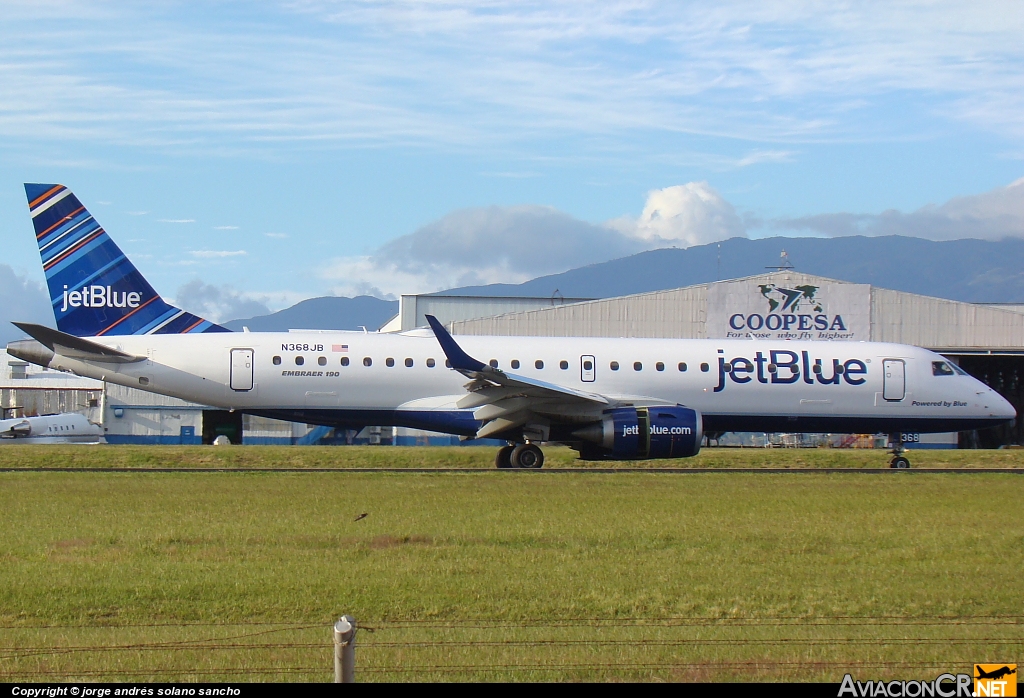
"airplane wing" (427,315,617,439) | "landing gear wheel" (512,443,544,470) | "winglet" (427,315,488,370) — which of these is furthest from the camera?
"landing gear wheel" (512,443,544,470)

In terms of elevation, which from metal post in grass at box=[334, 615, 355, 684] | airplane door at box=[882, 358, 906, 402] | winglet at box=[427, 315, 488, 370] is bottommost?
metal post in grass at box=[334, 615, 355, 684]

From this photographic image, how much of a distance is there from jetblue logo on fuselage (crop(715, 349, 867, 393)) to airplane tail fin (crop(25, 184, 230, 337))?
12.9m

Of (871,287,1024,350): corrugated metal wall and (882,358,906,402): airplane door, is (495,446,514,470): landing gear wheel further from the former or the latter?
(871,287,1024,350): corrugated metal wall

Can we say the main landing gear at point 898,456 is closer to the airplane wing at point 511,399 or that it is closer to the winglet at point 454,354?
the airplane wing at point 511,399

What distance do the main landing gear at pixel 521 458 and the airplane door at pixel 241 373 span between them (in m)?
6.15

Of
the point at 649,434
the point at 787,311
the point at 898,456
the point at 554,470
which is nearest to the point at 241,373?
the point at 554,470

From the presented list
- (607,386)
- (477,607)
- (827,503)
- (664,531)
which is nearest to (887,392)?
(607,386)

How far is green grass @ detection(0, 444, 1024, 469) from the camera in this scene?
81.3 ft

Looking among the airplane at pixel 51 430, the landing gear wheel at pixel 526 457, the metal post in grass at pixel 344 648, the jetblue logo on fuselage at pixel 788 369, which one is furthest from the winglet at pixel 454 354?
the airplane at pixel 51 430

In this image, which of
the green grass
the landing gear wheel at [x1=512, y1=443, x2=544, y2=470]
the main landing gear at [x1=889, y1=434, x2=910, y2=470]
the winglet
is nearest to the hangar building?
the green grass

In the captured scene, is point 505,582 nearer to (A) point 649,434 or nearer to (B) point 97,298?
(A) point 649,434

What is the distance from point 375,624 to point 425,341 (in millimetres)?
17928

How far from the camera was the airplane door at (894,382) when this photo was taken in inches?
1080

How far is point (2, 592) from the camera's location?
9.48m
